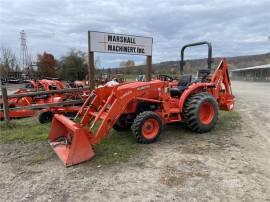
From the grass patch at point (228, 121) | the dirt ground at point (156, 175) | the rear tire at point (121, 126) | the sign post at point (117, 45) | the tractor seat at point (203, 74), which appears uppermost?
the sign post at point (117, 45)

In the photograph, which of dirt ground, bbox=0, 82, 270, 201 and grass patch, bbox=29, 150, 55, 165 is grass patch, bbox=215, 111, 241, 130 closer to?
dirt ground, bbox=0, 82, 270, 201

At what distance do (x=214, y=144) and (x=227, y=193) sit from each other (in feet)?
7.12

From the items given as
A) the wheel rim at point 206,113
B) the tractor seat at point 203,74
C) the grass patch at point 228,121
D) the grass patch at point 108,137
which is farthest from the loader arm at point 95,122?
the grass patch at point 228,121

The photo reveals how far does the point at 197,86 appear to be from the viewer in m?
6.71

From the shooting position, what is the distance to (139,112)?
6.17 meters

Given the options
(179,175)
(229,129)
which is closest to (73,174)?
(179,175)

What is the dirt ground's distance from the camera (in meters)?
3.63

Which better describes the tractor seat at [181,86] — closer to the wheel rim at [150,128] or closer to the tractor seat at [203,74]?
the tractor seat at [203,74]

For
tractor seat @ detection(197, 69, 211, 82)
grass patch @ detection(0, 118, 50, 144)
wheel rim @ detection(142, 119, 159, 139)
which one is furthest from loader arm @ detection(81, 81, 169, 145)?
tractor seat @ detection(197, 69, 211, 82)

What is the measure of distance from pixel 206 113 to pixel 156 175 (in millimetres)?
3057

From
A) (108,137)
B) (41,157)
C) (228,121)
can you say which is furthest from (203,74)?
(41,157)

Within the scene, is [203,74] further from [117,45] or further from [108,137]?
[108,137]

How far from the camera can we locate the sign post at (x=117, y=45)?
25.5 feet

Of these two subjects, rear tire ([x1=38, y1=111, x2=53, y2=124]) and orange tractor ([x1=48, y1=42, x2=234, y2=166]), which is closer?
orange tractor ([x1=48, y1=42, x2=234, y2=166])
